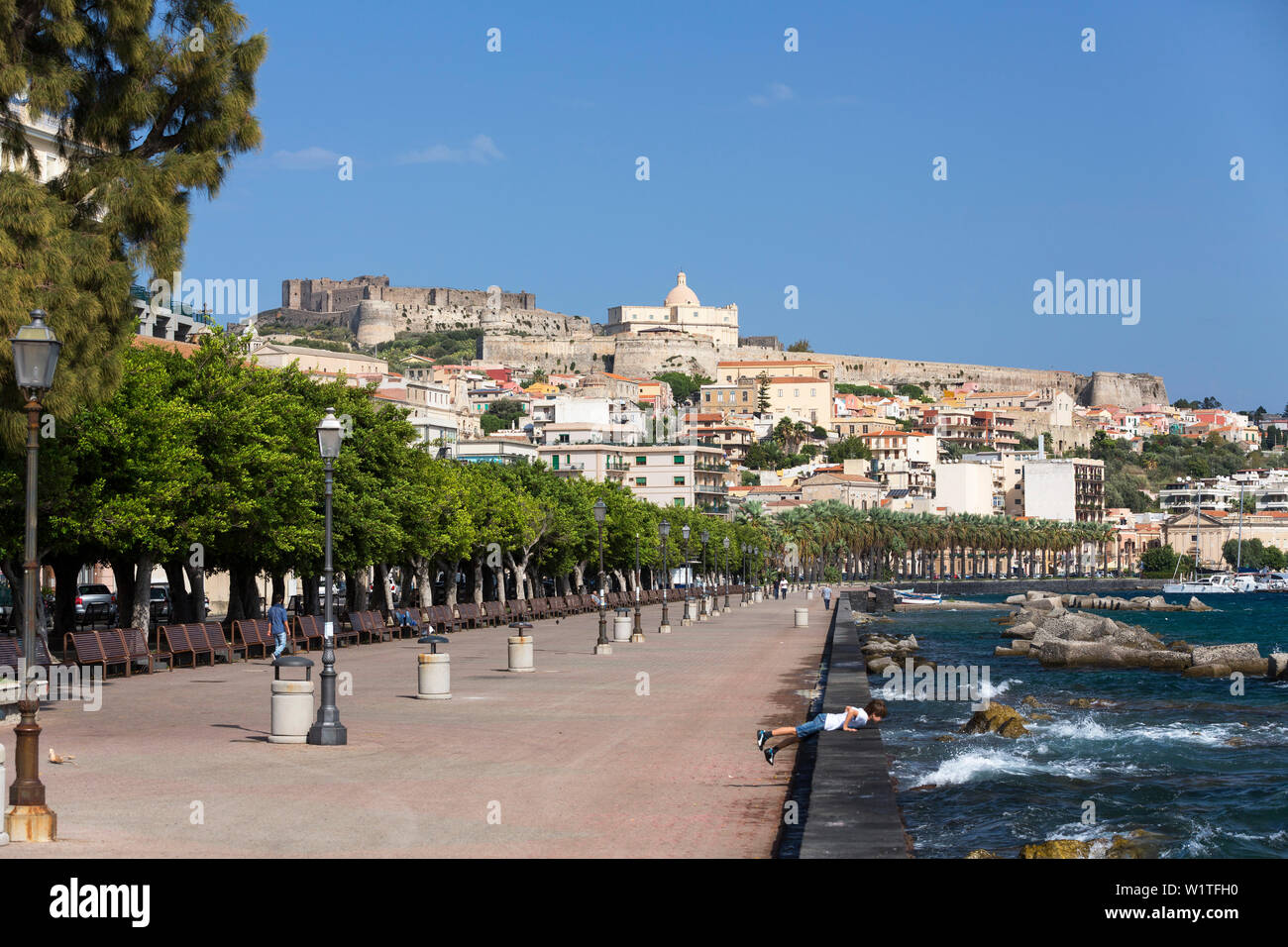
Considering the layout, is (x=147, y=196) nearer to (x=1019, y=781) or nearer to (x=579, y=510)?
(x=1019, y=781)

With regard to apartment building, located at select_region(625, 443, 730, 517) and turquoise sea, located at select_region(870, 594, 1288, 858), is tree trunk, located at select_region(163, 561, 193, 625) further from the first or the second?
apartment building, located at select_region(625, 443, 730, 517)

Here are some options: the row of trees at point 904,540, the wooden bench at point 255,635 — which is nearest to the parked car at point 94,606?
the wooden bench at point 255,635

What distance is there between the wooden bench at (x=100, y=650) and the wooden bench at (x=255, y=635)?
498cm

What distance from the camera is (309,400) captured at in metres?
40.8

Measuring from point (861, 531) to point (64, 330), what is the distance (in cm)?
13445

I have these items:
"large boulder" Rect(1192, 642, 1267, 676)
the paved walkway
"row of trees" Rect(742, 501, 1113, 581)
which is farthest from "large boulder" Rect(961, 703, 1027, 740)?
"row of trees" Rect(742, 501, 1113, 581)

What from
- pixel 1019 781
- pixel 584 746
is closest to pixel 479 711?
pixel 584 746

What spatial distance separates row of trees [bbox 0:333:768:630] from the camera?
2602cm

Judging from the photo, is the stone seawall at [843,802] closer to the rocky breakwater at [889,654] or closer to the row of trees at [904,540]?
the rocky breakwater at [889,654]

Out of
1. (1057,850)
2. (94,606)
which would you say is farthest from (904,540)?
(1057,850)

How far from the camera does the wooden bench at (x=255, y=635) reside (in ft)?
103

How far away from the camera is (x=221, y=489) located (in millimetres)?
29484

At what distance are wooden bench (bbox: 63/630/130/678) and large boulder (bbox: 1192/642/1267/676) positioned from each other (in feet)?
96.9
